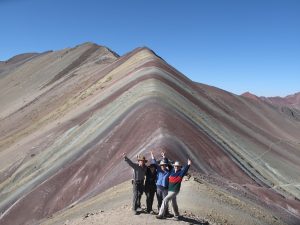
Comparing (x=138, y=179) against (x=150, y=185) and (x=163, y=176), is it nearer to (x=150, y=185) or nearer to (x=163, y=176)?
(x=150, y=185)

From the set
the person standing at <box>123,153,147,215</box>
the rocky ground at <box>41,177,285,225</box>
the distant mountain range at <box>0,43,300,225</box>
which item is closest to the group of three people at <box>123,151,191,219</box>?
the person standing at <box>123,153,147,215</box>

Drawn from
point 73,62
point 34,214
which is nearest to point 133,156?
point 34,214

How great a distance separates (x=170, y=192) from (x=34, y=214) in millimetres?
15823

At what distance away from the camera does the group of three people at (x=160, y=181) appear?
47.9 feet

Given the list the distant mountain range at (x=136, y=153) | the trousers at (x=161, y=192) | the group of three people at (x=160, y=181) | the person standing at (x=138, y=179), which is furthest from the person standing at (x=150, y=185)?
the distant mountain range at (x=136, y=153)

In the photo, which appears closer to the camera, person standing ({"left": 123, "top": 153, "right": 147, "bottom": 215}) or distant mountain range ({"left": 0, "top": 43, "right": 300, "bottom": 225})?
person standing ({"left": 123, "top": 153, "right": 147, "bottom": 215})

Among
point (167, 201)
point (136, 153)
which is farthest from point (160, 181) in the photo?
point (136, 153)

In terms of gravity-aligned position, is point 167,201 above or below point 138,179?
below

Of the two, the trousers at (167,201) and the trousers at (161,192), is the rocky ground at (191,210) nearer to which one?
the trousers at (167,201)

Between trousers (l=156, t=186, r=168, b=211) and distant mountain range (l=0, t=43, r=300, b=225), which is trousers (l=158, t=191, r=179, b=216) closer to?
trousers (l=156, t=186, r=168, b=211)

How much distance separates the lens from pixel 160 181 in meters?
15.0

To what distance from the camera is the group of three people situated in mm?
14586

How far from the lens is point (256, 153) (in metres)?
43.6

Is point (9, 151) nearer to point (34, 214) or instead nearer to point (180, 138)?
point (34, 214)
